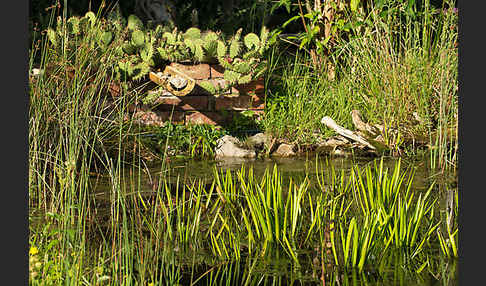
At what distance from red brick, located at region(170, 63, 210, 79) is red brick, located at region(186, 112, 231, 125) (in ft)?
1.32

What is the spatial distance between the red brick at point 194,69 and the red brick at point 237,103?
0.33m

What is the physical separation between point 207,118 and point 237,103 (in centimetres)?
35

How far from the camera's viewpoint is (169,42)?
580cm

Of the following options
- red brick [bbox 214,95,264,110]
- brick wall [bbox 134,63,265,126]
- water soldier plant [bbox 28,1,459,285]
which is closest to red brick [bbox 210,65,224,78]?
brick wall [bbox 134,63,265,126]

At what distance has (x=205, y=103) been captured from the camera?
6.18 m

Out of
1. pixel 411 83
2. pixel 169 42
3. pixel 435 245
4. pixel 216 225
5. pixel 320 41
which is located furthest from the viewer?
pixel 320 41

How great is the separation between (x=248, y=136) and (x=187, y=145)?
67cm

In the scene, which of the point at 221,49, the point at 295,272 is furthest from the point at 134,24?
the point at 295,272

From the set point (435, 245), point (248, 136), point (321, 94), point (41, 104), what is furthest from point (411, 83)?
point (41, 104)

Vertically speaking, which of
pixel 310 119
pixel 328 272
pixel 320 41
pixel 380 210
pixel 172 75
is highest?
pixel 320 41

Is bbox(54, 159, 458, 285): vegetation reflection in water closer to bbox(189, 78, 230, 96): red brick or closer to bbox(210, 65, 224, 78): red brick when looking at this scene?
bbox(189, 78, 230, 96): red brick

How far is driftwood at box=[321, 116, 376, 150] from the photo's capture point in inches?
213

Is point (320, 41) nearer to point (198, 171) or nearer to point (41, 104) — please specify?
point (198, 171)

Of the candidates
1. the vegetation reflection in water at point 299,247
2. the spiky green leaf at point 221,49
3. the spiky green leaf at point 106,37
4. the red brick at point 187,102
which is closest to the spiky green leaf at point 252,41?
the spiky green leaf at point 221,49
